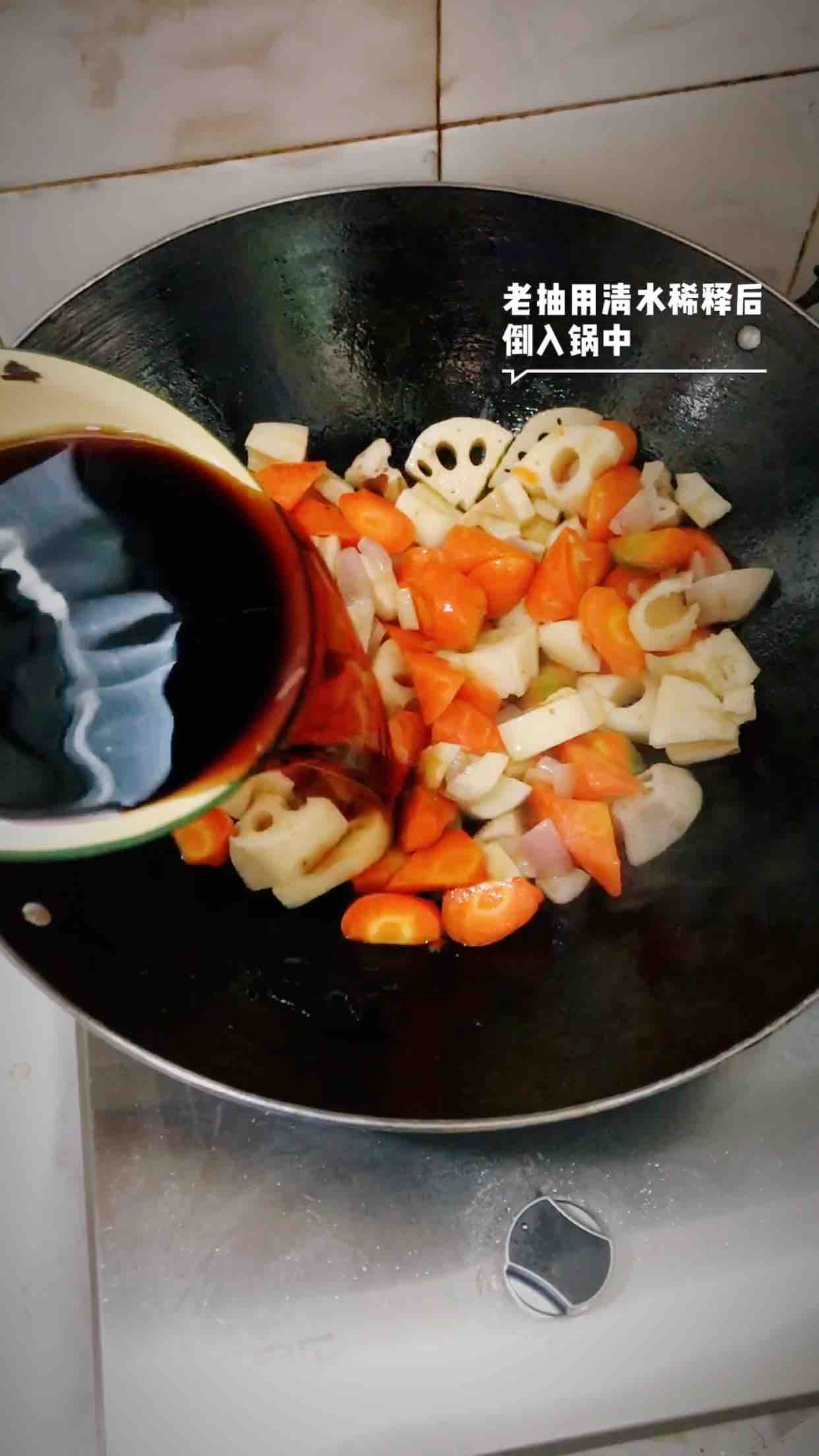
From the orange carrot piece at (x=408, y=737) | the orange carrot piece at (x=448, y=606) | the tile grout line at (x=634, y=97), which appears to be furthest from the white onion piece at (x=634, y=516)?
the tile grout line at (x=634, y=97)

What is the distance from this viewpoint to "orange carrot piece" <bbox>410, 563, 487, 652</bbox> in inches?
35.9

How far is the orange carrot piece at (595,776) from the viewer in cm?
84

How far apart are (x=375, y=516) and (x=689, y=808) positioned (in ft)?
1.23

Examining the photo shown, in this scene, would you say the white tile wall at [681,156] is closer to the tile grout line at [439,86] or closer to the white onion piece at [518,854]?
the tile grout line at [439,86]

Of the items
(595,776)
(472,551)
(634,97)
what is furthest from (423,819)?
(634,97)

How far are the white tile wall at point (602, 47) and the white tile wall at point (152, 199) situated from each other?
0.08m

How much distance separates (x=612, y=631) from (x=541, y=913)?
10.0 inches

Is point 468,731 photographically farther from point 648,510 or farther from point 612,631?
point 648,510

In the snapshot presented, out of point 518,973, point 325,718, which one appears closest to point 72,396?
point 325,718

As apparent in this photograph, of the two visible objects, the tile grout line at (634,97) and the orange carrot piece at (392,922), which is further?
the tile grout line at (634,97)

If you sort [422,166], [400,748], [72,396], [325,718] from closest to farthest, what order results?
[72,396], [325,718], [400,748], [422,166]

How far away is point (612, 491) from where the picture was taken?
36.4 inches

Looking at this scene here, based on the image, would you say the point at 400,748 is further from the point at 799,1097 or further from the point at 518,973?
the point at 799,1097

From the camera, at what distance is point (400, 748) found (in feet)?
2.86
